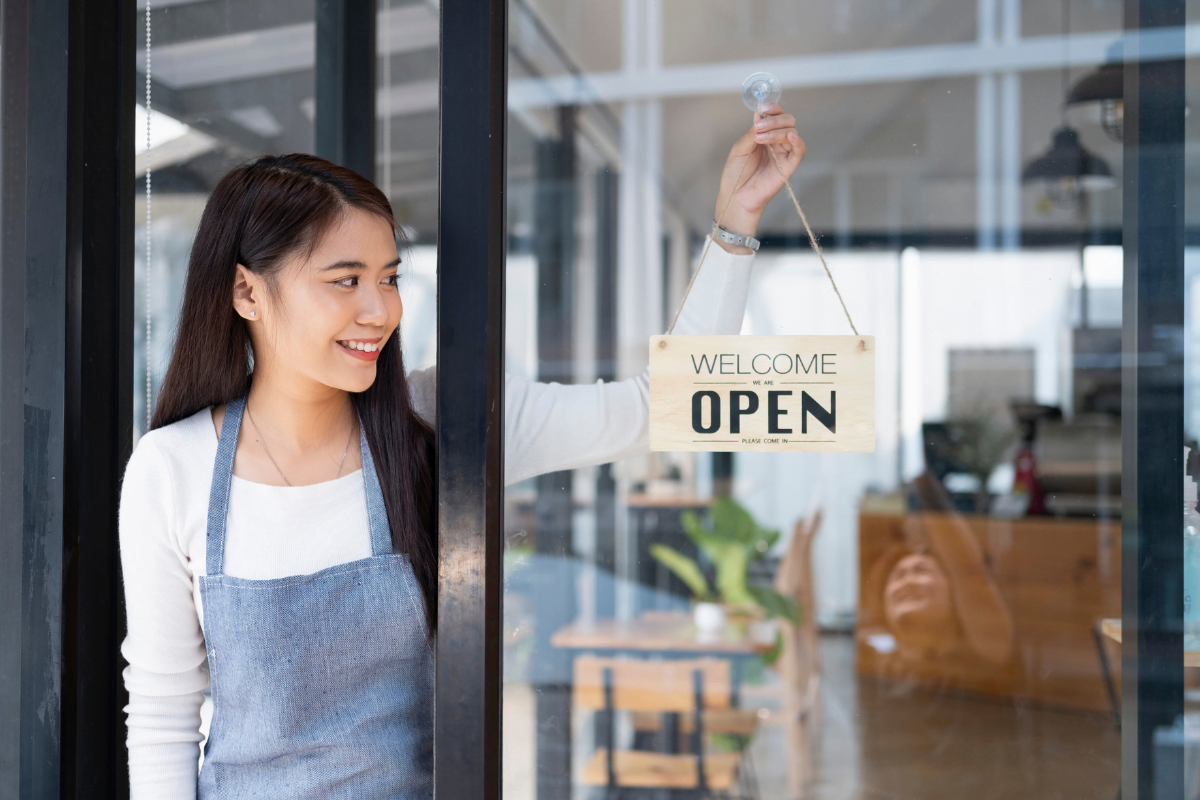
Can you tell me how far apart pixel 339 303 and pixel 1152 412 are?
1.02m

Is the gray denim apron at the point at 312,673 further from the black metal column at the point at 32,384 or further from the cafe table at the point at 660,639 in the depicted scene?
the cafe table at the point at 660,639

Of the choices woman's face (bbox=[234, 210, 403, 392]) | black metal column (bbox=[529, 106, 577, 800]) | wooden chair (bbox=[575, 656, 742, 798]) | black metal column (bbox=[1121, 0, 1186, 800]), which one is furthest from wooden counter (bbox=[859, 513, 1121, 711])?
woman's face (bbox=[234, 210, 403, 392])

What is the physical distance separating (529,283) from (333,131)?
1974 mm

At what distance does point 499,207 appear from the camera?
887 mm

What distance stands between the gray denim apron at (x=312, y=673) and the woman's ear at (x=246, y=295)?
0.18 m

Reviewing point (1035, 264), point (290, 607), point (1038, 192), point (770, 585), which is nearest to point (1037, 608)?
point (770, 585)

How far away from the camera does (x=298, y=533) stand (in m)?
0.99

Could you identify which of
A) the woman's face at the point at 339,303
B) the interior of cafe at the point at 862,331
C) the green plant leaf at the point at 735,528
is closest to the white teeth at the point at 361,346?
the woman's face at the point at 339,303

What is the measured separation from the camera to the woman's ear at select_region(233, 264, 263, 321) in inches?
39.0

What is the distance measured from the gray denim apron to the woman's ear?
18cm

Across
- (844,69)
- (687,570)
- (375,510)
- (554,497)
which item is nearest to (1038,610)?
(687,570)

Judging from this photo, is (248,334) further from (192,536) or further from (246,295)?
(192,536)

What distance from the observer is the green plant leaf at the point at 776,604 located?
347 centimetres

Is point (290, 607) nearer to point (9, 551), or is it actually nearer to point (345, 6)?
point (9, 551)
